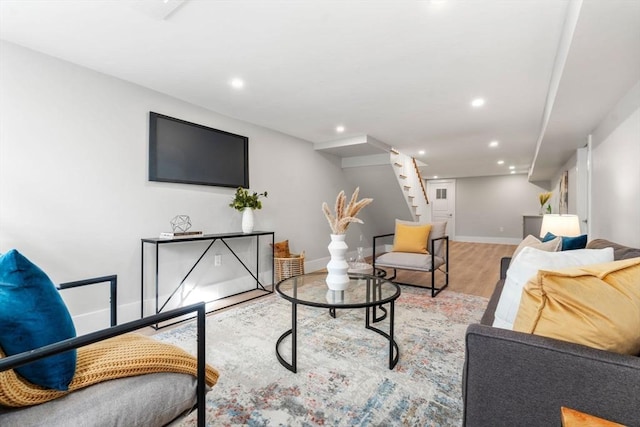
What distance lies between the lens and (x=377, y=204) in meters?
6.19

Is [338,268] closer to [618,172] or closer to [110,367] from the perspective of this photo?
[110,367]

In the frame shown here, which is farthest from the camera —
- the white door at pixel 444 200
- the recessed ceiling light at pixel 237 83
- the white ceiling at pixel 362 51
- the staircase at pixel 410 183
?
the white door at pixel 444 200

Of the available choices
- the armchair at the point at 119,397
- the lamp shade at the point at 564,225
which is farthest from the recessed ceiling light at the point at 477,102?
the armchair at the point at 119,397

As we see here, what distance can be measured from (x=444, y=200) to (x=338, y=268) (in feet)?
26.9

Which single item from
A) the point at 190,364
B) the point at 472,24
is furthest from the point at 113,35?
the point at 472,24

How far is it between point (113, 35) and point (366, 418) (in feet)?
8.93

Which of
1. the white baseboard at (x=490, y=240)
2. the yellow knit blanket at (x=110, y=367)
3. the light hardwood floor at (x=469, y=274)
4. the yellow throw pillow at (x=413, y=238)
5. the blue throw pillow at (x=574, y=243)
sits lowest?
the light hardwood floor at (x=469, y=274)

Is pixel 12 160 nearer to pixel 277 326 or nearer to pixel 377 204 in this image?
pixel 277 326

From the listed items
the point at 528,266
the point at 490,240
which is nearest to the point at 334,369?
the point at 528,266

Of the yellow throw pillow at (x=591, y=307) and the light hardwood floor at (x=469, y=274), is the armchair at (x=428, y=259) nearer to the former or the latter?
the light hardwood floor at (x=469, y=274)

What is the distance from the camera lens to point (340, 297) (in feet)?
6.64

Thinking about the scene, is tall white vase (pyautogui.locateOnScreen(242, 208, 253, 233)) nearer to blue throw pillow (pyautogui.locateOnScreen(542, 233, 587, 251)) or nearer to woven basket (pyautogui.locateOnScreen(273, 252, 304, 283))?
woven basket (pyautogui.locateOnScreen(273, 252, 304, 283))

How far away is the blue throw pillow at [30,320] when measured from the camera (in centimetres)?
80

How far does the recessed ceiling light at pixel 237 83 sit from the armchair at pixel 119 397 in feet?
7.01
